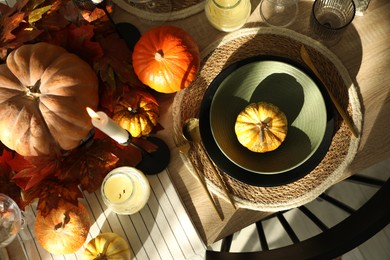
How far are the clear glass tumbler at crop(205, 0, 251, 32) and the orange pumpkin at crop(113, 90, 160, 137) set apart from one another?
23cm

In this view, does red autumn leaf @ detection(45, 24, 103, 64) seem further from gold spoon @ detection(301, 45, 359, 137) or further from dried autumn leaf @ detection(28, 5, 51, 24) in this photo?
gold spoon @ detection(301, 45, 359, 137)

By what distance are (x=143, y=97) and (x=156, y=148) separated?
113 mm

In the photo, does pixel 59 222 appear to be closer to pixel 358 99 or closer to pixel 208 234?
pixel 208 234

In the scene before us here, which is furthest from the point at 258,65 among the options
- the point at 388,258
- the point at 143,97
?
the point at 388,258

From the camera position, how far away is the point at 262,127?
87cm

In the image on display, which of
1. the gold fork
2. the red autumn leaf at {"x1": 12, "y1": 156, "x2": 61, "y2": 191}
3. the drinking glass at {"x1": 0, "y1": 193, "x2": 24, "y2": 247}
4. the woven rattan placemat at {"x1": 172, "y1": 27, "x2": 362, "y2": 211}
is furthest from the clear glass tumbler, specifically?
the drinking glass at {"x1": 0, "y1": 193, "x2": 24, "y2": 247}

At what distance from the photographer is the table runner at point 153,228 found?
0.94m

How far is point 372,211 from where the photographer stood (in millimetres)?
899

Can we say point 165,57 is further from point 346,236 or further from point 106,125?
point 346,236

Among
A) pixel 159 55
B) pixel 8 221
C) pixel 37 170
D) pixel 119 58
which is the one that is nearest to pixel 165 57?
pixel 159 55

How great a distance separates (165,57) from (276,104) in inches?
10.5

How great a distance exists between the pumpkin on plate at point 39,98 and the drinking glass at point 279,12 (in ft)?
1.42

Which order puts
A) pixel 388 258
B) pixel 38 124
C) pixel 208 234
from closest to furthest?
pixel 38 124 → pixel 208 234 → pixel 388 258

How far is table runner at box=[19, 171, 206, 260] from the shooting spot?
3.08 feet
